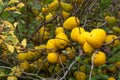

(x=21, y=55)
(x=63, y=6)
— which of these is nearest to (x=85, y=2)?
(x=63, y=6)

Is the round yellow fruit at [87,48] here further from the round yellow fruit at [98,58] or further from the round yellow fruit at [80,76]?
the round yellow fruit at [80,76]

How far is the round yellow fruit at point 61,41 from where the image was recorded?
1977mm

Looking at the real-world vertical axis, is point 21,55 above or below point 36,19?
below

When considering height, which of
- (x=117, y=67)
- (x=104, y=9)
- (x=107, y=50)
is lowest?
(x=117, y=67)

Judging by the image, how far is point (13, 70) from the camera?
2.00 m

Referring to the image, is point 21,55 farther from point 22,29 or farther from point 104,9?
point 104,9

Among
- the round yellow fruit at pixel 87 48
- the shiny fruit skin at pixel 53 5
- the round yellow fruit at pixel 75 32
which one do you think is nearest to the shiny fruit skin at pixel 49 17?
the shiny fruit skin at pixel 53 5

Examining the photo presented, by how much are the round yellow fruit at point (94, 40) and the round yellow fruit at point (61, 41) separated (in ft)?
0.70

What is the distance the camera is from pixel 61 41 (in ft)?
6.46

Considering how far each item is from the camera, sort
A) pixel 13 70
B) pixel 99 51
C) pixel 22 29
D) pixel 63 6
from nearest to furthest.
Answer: pixel 99 51, pixel 13 70, pixel 63 6, pixel 22 29

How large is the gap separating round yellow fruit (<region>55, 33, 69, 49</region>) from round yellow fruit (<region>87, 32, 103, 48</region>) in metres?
0.21

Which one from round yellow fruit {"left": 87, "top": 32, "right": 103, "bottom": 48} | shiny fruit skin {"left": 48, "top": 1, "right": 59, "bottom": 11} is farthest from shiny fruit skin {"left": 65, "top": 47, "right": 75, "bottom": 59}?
shiny fruit skin {"left": 48, "top": 1, "right": 59, "bottom": 11}

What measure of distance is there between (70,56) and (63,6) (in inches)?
12.7

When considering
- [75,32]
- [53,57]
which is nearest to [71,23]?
[75,32]
